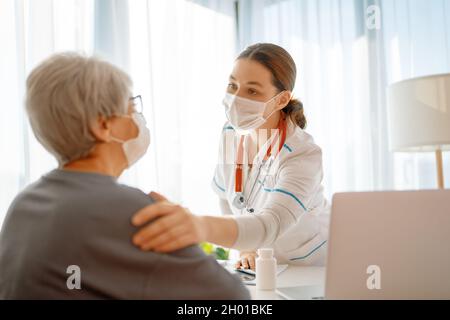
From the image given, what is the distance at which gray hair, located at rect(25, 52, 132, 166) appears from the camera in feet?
3.05

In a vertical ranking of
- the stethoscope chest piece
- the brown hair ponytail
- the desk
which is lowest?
the desk

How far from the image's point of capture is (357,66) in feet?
11.3

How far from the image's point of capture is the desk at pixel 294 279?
122cm

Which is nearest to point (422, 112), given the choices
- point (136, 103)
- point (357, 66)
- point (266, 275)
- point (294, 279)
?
point (357, 66)

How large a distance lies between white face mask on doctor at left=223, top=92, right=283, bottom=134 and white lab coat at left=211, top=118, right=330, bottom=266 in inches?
4.2

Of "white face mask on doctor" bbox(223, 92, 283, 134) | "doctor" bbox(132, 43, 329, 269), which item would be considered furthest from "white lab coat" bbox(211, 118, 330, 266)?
"white face mask on doctor" bbox(223, 92, 283, 134)

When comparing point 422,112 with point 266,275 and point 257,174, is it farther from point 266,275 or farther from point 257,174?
point 266,275

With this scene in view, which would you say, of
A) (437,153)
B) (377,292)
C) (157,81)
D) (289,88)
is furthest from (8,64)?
(437,153)

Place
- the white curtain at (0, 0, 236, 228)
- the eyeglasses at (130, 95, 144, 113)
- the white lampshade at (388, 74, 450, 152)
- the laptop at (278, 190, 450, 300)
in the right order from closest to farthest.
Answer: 1. the laptop at (278, 190, 450, 300)
2. the eyeglasses at (130, 95, 144, 113)
3. the white curtain at (0, 0, 236, 228)
4. the white lampshade at (388, 74, 450, 152)

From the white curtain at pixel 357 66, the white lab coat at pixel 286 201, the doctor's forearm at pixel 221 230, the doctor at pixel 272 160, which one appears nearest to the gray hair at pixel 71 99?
the doctor's forearm at pixel 221 230

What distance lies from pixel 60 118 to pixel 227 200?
1.16 meters

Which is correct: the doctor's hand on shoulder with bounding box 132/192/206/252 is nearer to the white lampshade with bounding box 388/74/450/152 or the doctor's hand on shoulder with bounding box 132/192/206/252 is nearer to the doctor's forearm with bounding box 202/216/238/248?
the doctor's forearm with bounding box 202/216/238/248

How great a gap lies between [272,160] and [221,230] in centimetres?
59

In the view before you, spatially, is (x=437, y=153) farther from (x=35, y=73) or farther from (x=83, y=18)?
(x=35, y=73)
